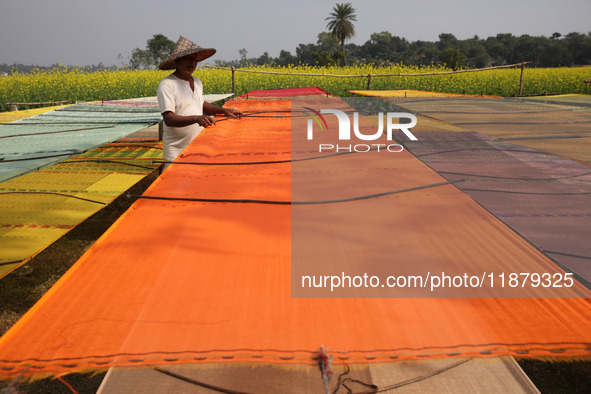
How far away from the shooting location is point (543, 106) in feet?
13.4

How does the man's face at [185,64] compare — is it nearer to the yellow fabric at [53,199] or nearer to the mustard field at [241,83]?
the yellow fabric at [53,199]

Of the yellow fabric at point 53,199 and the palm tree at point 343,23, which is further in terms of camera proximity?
the palm tree at point 343,23

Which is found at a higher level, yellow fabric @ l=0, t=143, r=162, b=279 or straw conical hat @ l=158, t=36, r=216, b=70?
straw conical hat @ l=158, t=36, r=216, b=70

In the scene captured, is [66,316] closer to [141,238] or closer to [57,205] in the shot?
[141,238]

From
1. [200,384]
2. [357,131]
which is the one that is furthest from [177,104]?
[200,384]

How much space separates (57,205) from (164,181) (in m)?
1.62

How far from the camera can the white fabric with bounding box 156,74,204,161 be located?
8.55 ft

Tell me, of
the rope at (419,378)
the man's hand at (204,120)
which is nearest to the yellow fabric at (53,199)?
the man's hand at (204,120)

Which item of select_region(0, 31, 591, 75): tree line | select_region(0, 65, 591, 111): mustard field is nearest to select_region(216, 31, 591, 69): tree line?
select_region(0, 31, 591, 75): tree line

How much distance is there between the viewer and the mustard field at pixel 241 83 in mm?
11375

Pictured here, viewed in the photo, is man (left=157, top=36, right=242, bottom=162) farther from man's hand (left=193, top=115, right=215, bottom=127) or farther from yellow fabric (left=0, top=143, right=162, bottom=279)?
yellow fabric (left=0, top=143, right=162, bottom=279)

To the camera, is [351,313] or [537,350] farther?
[351,313]

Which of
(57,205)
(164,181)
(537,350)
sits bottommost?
(57,205)

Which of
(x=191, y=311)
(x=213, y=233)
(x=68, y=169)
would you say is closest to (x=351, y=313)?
(x=191, y=311)
